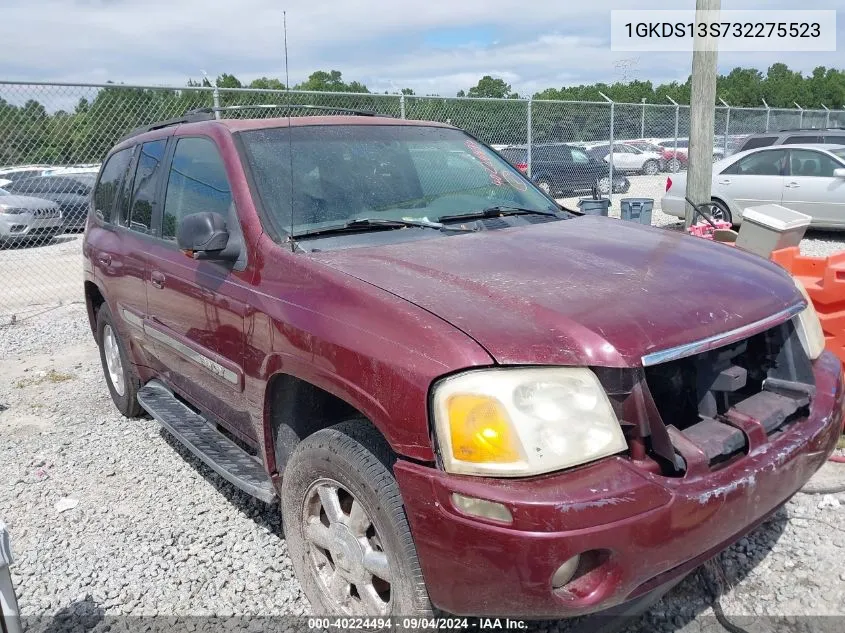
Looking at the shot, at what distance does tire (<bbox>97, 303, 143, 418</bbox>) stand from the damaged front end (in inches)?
134

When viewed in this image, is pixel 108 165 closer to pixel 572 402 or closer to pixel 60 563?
pixel 60 563

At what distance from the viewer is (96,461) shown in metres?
4.16

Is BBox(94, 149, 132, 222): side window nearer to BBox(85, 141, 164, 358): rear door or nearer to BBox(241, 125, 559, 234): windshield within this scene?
BBox(85, 141, 164, 358): rear door

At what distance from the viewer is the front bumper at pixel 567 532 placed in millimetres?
1803

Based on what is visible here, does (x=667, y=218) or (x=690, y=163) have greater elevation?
(x=690, y=163)

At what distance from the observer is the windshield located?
117 inches

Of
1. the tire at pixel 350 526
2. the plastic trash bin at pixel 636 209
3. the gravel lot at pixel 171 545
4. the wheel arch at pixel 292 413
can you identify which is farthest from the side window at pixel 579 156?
the tire at pixel 350 526

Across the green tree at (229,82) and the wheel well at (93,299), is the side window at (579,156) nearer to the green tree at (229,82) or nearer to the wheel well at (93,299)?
the green tree at (229,82)

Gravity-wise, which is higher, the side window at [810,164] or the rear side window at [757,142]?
the rear side window at [757,142]

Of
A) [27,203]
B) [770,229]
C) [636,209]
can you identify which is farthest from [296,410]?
[27,203]

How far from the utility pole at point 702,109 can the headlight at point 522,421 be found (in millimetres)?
5982

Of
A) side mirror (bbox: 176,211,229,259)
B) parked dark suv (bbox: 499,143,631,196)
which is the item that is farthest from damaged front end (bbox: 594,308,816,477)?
parked dark suv (bbox: 499,143,631,196)

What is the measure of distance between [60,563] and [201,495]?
0.73 metres

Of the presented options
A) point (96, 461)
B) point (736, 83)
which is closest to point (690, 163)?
point (96, 461)
